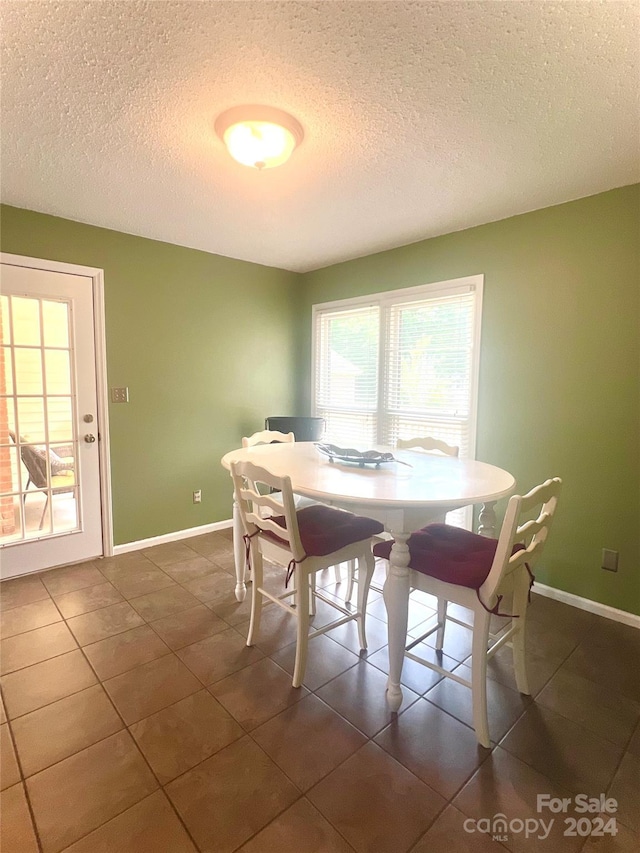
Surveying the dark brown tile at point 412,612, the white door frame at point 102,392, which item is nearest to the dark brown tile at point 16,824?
the dark brown tile at point 412,612

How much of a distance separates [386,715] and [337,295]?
3222mm

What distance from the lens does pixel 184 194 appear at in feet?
7.89

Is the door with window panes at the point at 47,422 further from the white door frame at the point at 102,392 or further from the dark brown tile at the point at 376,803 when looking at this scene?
the dark brown tile at the point at 376,803

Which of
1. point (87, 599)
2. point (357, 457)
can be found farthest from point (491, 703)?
point (87, 599)

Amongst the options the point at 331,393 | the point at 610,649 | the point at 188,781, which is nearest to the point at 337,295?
the point at 331,393

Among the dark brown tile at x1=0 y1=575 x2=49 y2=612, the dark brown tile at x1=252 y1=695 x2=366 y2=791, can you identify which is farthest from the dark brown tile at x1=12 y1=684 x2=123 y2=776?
the dark brown tile at x1=0 y1=575 x2=49 y2=612

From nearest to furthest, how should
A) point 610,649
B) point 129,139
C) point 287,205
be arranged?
1. point 129,139
2. point 610,649
3. point 287,205

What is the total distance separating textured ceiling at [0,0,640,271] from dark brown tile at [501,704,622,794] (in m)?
2.39

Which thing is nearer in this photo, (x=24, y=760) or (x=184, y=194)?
(x=24, y=760)

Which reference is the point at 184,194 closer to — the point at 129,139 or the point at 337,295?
the point at 129,139

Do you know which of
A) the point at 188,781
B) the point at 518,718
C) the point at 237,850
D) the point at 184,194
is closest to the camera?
the point at 237,850

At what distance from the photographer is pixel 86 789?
135cm

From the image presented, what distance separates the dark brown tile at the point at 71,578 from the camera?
2.67 meters

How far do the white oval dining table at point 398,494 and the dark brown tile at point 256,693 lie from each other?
445 mm
